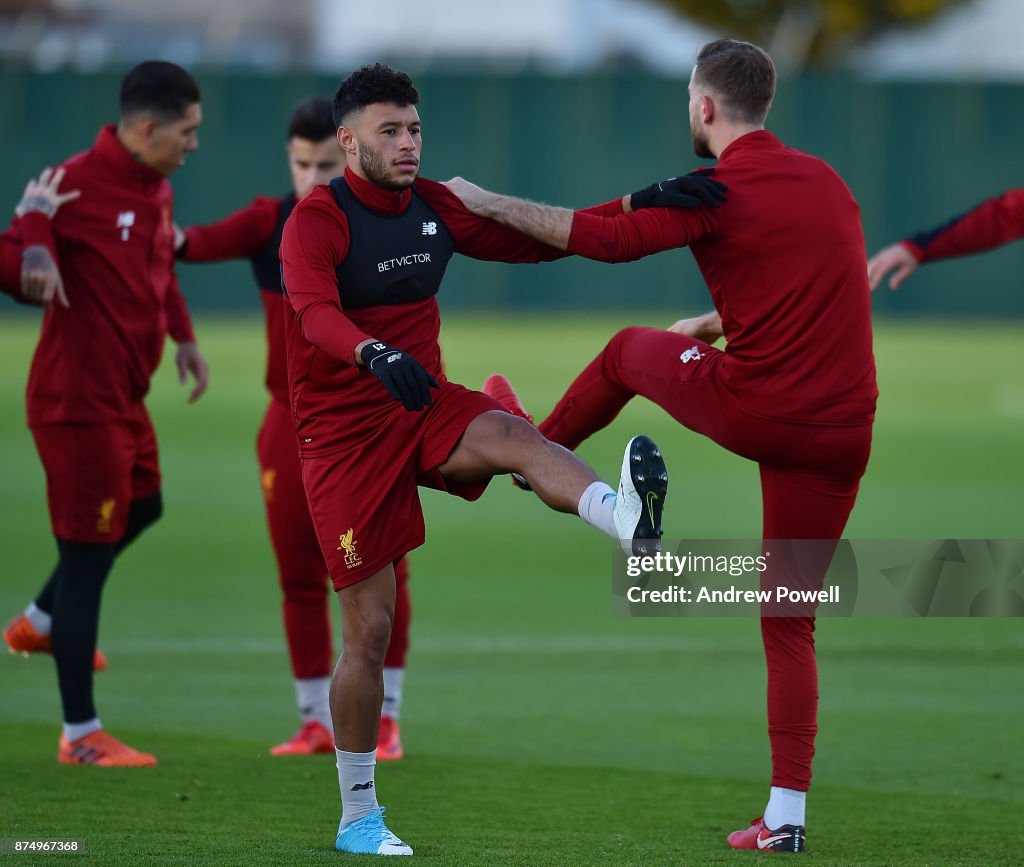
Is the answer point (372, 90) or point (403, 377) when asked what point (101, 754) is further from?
point (372, 90)

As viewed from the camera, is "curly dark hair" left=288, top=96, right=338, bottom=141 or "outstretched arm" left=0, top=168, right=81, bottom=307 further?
"curly dark hair" left=288, top=96, right=338, bottom=141

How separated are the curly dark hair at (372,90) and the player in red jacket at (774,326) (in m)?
0.39

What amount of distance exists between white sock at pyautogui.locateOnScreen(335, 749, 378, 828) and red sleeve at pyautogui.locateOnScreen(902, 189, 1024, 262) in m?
2.76

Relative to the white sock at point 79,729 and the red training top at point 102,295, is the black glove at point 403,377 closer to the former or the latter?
the red training top at point 102,295

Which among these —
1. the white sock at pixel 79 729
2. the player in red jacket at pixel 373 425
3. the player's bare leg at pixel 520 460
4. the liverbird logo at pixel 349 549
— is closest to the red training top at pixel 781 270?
the player in red jacket at pixel 373 425

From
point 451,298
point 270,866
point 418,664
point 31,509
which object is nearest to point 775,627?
point 270,866

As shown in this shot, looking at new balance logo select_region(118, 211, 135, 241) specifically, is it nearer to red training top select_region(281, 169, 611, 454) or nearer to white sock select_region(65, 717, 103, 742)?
red training top select_region(281, 169, 611, 454)

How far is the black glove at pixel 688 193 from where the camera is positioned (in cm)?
525

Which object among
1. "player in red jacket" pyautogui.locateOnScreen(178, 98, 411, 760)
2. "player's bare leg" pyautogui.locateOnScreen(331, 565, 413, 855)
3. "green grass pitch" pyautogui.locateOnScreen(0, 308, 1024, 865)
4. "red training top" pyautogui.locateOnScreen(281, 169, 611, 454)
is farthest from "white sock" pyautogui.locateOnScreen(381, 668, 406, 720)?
"red training top" pyautogui.locateOnScreen(281, 169, 611, 454)

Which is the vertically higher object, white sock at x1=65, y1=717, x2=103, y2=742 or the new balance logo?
the new balance logo

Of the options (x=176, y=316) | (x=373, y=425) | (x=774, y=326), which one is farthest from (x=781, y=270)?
(x=176, y=316)

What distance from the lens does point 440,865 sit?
5.03m

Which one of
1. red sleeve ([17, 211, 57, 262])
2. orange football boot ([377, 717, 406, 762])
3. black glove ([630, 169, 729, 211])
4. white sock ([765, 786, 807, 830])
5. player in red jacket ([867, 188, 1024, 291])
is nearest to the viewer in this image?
black glove ([630, 169, 729, 211])

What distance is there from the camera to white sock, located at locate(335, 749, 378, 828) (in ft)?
A: 17.4
